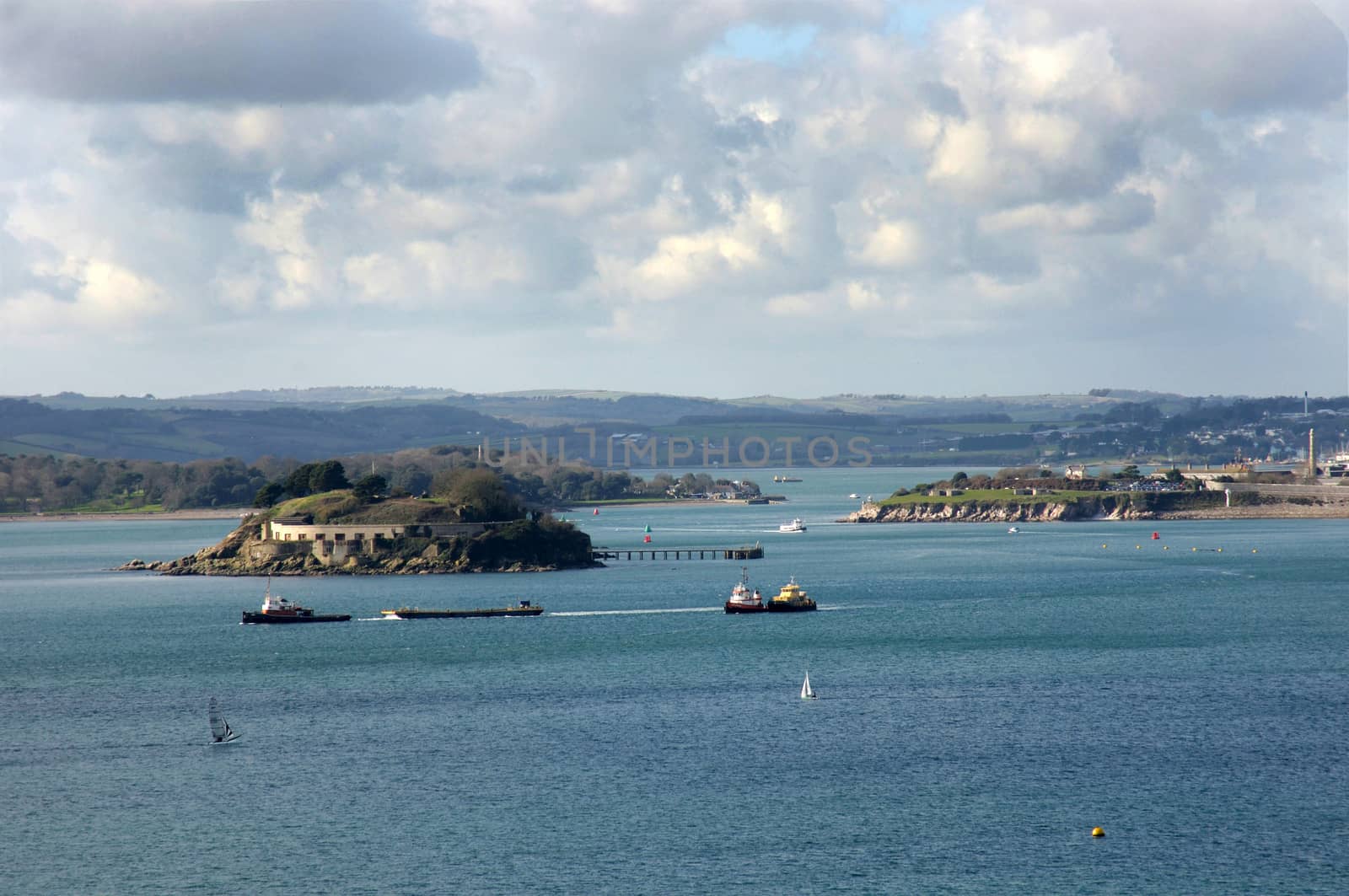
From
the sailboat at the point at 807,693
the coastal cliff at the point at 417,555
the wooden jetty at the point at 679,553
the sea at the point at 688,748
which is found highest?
the coastal cliff at the point at 417,555

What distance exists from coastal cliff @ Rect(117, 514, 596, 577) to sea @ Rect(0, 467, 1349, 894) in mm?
18311

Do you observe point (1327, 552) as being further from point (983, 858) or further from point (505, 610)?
point (983, 858)

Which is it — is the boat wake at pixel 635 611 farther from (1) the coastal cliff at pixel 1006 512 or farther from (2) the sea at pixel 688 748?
(1) the coastal cliff at pixel 1006 512

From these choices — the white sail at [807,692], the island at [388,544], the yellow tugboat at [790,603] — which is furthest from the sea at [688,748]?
the island at [388,544]

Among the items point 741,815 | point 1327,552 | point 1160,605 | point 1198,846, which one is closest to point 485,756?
point 741,815

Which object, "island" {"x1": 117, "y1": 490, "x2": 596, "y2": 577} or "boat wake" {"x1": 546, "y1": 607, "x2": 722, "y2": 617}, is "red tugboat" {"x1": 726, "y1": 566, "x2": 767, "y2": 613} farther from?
"island" {"x1": 117, "y1": 490, "x2": 596, "y2": 577}

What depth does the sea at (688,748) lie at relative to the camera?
39188 mm

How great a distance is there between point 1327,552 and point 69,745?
10534 cm

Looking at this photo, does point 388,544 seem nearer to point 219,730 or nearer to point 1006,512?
point 219,730

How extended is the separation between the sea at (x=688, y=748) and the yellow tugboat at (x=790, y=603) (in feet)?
3.64

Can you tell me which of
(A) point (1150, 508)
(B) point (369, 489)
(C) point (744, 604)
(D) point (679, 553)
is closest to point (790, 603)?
(C) point (744, 604)

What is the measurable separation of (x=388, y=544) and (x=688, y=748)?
69247mm

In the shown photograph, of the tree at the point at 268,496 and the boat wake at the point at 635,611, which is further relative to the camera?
the tree at the point at 268,496

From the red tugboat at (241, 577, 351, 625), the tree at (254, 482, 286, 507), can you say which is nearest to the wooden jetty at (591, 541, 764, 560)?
the tree at (254, 482, 286, 507)
